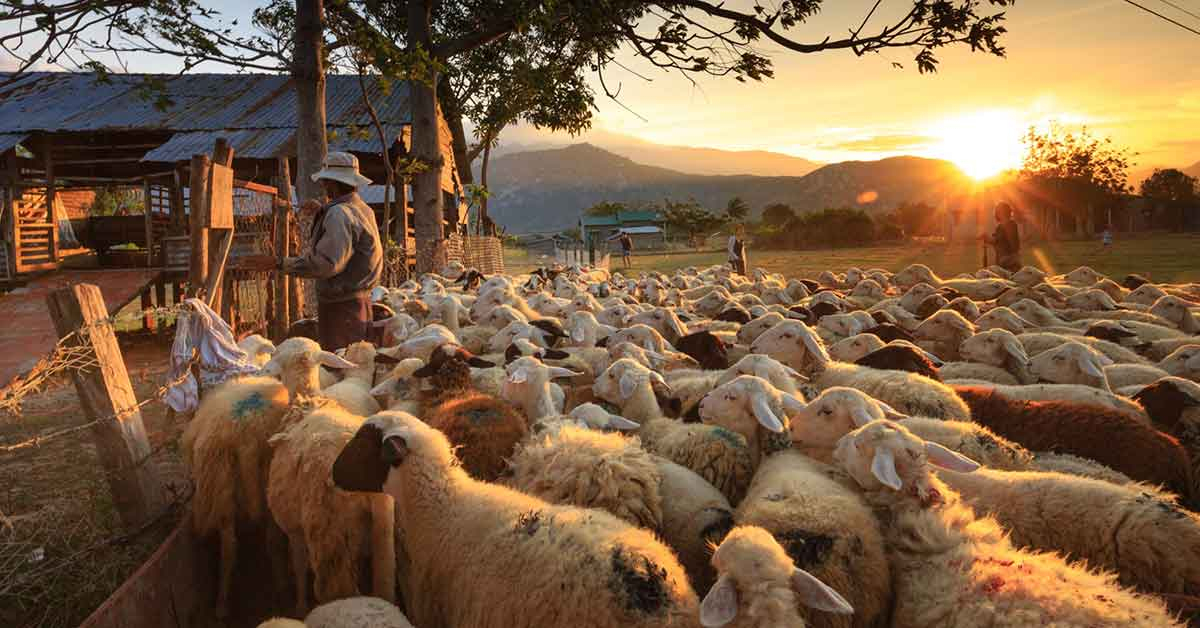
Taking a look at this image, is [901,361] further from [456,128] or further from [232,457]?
[456,128]

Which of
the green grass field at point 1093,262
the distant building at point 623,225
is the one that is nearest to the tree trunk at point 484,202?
the green grass field at point 1093,262

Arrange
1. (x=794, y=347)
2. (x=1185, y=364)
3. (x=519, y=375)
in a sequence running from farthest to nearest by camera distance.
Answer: (x=794, y=347) < (x=1185, y=364) < (x=519, y=375)

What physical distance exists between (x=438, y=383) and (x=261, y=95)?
19.6 m

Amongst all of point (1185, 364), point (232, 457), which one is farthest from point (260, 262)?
point (1185, 364)

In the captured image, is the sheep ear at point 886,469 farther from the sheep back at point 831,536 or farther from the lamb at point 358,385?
the lamb at point 358,385

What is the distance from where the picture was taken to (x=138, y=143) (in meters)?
19.3

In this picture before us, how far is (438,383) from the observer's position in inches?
192

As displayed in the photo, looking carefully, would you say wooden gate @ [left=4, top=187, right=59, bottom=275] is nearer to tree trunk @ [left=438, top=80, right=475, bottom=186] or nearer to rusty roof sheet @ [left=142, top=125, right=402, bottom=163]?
rusty roof sheet @ [left=142, top=125, right=402, bottom=163]

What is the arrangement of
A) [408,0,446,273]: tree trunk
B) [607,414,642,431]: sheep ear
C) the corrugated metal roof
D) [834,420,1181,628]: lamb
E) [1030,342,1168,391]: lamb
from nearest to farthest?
[834,420,1181,628]: lamb → [607,414,642,431]: sheep ear → [1030,342,1168,391]: lamb → [408,0,446,273]: tree trunk → the corrugated metal roof

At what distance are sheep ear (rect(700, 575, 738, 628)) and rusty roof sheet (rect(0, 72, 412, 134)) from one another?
17877 millimetres

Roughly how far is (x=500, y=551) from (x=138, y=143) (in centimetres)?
2198

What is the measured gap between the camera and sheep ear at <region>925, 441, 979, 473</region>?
290 cm

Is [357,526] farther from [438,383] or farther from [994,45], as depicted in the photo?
[994,45]

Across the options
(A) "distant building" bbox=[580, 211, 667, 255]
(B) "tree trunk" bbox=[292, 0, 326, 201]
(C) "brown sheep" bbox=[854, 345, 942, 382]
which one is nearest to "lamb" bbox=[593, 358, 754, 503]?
(C) "brown sheep" bbox=[854, 345, 942, 382]
